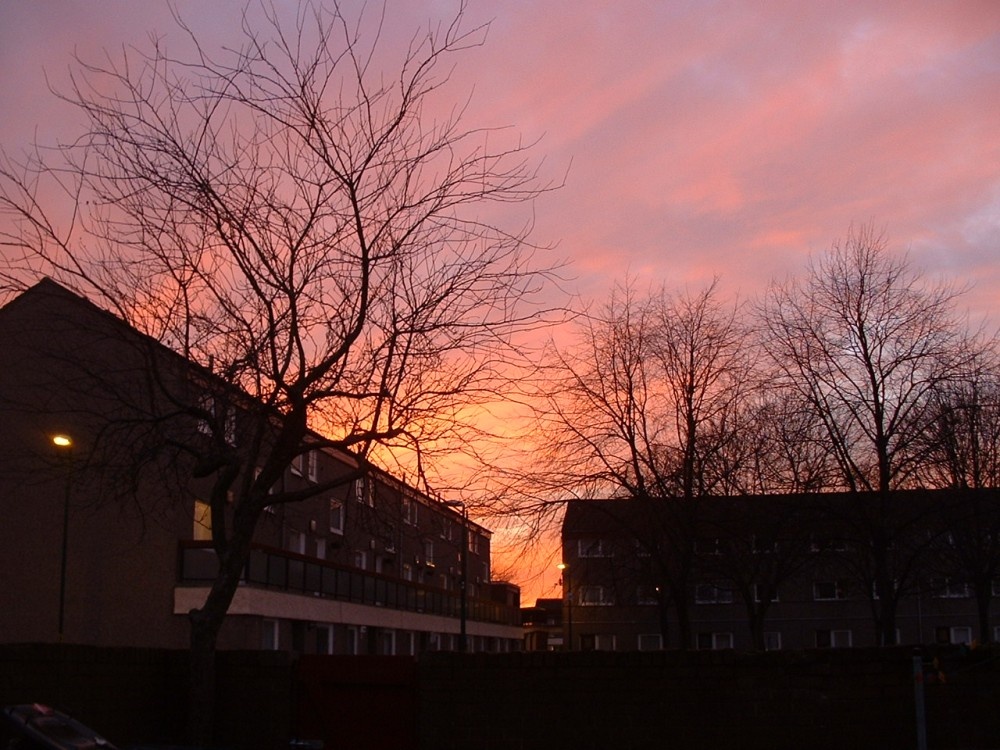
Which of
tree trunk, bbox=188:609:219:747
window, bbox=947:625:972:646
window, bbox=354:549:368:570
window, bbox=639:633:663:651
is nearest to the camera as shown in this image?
tree trunk, bbox=188:609:219:747

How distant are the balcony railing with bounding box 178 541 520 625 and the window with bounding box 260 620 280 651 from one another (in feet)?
3.46

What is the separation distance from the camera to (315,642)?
117 feet

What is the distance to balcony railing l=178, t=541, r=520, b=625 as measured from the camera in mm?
30688

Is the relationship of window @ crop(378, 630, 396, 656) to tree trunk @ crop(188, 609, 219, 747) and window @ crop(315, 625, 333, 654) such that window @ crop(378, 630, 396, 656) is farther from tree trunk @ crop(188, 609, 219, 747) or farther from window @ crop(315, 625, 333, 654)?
tree trunk @ crop(188, 609, 219, 747)

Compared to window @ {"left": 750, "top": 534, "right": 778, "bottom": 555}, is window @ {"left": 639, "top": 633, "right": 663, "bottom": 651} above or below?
below

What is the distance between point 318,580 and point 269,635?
384 centimetres

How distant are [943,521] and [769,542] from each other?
4014 millimetres

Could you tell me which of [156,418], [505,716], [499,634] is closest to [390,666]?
[505,716]

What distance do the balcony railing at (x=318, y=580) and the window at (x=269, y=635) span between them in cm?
105

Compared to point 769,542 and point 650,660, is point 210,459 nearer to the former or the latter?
point 650,660

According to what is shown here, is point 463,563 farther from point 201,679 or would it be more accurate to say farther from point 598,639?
point 598,639

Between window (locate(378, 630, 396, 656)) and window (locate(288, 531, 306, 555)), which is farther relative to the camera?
window (locate(378, 630, 396, 656))

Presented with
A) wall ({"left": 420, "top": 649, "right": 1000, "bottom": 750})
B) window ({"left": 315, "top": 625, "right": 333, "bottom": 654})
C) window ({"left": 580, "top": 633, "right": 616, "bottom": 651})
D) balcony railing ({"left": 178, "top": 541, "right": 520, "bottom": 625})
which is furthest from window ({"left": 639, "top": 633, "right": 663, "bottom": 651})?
wall ({"left": 420, "top": 649, "right": 1000, "bottom": 750})

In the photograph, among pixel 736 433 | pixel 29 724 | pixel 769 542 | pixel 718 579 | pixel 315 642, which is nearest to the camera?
pixel 29 724
